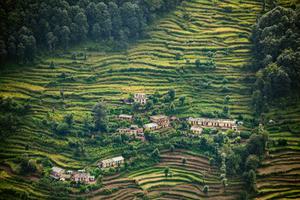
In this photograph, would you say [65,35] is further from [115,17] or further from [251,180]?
[251,180]

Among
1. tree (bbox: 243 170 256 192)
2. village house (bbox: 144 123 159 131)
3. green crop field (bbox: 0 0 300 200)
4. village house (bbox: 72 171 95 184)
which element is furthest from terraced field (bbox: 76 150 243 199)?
village house (bbox: 144 123 159 131)

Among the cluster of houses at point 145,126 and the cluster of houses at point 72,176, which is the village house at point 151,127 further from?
the cluster of houses at point 72,176

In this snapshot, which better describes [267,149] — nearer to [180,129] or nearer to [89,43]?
[180,129]

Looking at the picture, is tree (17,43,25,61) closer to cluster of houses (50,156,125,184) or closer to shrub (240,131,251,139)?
cluster of houses (50,156,125,184)

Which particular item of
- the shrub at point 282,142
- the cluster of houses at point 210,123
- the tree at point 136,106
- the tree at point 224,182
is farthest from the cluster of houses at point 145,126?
the shrub at point 282,142

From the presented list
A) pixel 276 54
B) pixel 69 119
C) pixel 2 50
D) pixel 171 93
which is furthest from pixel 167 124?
pixel 2 50

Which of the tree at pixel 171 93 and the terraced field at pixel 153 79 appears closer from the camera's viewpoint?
the terraced field at pixel 153 79
